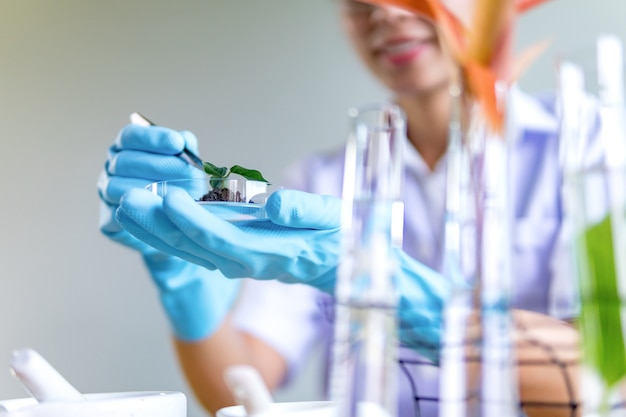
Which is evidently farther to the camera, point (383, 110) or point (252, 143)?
point (252, 143)

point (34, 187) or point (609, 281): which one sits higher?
point (34, 187)

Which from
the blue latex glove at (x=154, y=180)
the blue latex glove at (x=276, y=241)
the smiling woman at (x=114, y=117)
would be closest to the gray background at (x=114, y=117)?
the smiling woman at (x=114, y=117)

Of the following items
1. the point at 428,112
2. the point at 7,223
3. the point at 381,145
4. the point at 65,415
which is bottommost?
the point at 65,415

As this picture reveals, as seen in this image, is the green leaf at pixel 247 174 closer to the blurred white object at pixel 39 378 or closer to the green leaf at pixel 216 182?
the green leaf at pixel 216 182

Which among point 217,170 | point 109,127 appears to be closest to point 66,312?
point 109,127

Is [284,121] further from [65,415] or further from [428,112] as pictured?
[65,415]

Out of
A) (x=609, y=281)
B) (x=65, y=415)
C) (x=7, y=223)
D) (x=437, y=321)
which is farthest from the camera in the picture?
(x=7, y=223)

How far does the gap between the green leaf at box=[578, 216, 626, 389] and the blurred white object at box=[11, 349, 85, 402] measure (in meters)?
0.31

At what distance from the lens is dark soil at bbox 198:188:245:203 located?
0.66 m

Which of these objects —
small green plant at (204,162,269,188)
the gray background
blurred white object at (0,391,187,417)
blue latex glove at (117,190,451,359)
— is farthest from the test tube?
the gray background

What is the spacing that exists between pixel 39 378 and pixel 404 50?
1.04 m

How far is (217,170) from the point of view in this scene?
701 millimetres

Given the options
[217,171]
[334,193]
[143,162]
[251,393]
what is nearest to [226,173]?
[217,171]

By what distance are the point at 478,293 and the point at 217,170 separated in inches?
17.3
